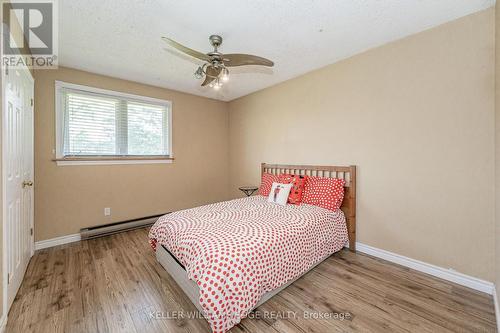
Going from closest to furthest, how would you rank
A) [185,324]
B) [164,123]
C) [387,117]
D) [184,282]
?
[185,324] < [184,282] < [387,117] < [164,123]

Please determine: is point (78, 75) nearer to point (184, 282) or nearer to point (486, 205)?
point (184, 282)

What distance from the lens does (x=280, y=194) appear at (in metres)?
2.93

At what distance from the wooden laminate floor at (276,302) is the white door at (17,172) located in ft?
0.78

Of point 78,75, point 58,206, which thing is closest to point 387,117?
point 78,75

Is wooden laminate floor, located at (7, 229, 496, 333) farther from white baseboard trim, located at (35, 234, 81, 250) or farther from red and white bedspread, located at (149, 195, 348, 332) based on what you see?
white baseboard trim, located at (35, 234, 81, 250)

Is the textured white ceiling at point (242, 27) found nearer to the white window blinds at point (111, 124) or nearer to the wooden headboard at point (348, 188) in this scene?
the white window blinds at point (111, 124)

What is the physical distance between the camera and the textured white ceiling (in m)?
1.79

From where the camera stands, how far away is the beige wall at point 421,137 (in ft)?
6.16

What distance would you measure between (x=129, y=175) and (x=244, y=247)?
8.97ft

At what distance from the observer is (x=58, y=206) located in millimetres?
2918

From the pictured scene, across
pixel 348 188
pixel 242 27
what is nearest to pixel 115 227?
pixel 242 27

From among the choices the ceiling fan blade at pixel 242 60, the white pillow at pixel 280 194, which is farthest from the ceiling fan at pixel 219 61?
the white pillow at pixel 280 194

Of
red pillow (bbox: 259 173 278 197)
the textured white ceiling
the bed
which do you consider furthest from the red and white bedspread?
the textured white ceiling

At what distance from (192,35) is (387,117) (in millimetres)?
2302
